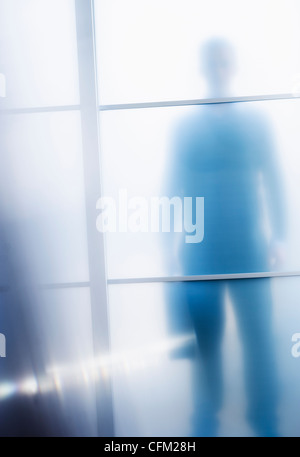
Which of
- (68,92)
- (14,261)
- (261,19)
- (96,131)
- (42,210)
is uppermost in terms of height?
(261,19)

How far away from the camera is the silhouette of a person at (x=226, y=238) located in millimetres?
946

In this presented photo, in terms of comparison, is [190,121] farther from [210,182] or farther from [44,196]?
[44,196]

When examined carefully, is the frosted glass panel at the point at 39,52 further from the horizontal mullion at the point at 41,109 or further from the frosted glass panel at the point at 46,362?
the frosted glass panel at the point at 46,362

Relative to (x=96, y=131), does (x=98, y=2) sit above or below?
above

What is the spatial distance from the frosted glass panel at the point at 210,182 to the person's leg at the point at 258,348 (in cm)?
7

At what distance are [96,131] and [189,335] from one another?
703 millimetres

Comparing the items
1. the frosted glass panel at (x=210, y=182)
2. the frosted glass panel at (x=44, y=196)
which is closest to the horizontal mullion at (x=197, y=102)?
the frosted glass panel at (x=210, y=182)

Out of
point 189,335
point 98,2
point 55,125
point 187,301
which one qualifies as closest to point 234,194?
point 187,301

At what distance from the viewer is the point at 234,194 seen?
96 cm

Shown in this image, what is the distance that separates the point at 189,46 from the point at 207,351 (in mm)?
946

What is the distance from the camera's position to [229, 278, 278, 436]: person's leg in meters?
0.98

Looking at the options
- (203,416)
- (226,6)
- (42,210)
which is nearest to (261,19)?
(226,6)
